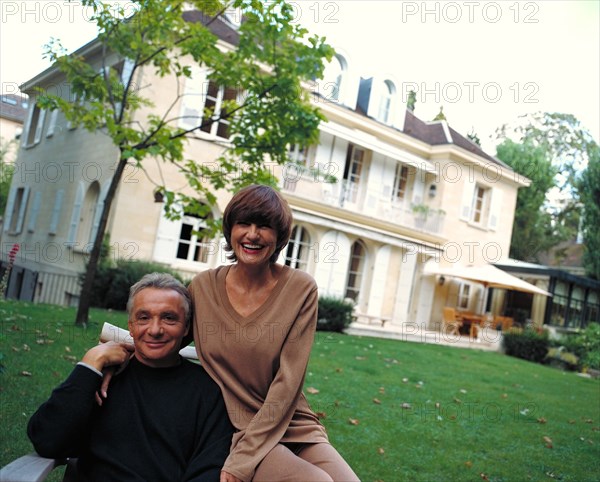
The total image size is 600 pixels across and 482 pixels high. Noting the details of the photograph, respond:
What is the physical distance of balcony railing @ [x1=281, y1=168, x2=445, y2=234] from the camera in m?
19.2

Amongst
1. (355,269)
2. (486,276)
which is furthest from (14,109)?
(486,276)

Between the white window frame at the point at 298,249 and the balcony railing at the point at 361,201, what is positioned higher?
the balcony railing at the point at 361,201

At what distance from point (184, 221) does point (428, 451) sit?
11.5m

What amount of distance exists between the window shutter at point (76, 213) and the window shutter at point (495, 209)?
629 inches

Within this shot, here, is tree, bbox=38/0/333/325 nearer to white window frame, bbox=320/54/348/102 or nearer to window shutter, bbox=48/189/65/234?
window shutter, bbox=48/189/65/234

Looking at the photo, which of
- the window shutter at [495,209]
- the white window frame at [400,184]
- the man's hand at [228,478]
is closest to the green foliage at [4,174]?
the white window frame at [400,184]

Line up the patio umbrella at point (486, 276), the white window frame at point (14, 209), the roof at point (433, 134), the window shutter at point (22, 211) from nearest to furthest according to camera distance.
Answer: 1. the patio umbrella at point (486, 276)
2. the window shutter at point (22, 211)
3. the white window frame at point (14, 209)
4. the roof at point (433, 134)

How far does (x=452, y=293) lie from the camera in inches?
928

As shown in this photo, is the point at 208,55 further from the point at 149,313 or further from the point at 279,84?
the point at 149,313

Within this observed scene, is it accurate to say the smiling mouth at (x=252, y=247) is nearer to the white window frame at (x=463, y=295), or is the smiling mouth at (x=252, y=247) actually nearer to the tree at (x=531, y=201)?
the white window frame at (x=463, y=295)

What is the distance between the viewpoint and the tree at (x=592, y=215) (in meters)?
26.4

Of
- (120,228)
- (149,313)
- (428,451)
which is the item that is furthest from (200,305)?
(120,228)

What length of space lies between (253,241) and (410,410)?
16.5 ft

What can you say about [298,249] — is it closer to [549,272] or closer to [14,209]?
[549,272]
